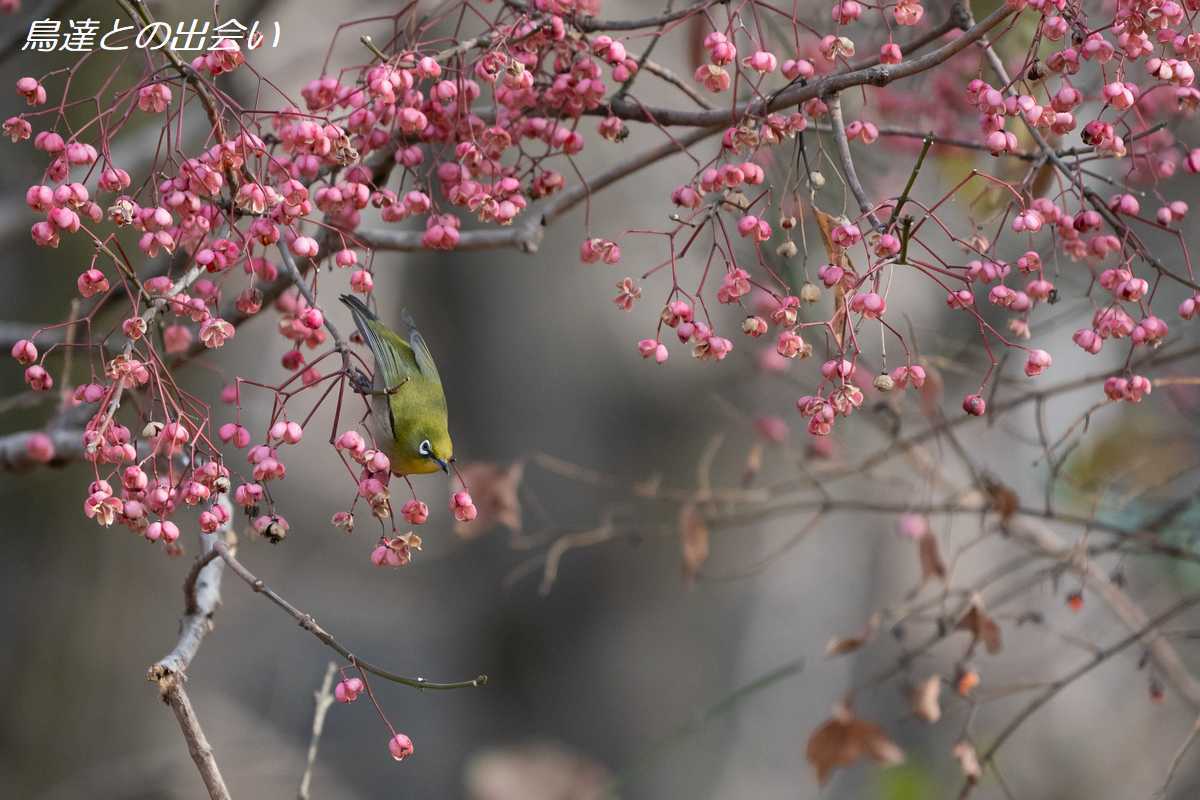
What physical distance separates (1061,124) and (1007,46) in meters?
1.21

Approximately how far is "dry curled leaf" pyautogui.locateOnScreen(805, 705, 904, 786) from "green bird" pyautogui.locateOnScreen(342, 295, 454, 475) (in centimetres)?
101

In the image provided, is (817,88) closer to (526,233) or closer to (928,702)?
(526,233)

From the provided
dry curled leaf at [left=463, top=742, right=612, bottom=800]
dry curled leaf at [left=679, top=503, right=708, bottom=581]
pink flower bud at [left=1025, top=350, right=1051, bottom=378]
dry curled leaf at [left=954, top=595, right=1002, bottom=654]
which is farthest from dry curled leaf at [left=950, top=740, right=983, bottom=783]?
dry curled leaf at [left=463, top=742, right=612, bottom=800]

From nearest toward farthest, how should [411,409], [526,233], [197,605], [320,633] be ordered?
[320,633]
[197,605]
[411,409]
[526,233]

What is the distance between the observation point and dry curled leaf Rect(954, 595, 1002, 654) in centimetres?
230

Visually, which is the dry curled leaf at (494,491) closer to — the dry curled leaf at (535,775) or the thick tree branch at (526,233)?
the thick tree branch at (526,233)

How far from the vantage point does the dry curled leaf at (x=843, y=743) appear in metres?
2.47

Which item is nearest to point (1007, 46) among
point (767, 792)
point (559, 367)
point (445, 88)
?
point (445, 88)

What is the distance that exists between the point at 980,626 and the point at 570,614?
325 cm

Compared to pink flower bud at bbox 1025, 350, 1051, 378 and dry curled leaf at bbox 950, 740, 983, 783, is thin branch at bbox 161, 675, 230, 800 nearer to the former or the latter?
pink flower bud at bbox 1025, 350, 1051, 378

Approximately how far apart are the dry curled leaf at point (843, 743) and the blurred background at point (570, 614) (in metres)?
2.18

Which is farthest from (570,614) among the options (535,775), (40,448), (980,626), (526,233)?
(526,233)

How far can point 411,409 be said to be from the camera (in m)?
2.02

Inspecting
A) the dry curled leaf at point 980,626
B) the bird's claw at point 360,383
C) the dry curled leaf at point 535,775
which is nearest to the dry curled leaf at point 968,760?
the dry curled leaf at point 980,626
